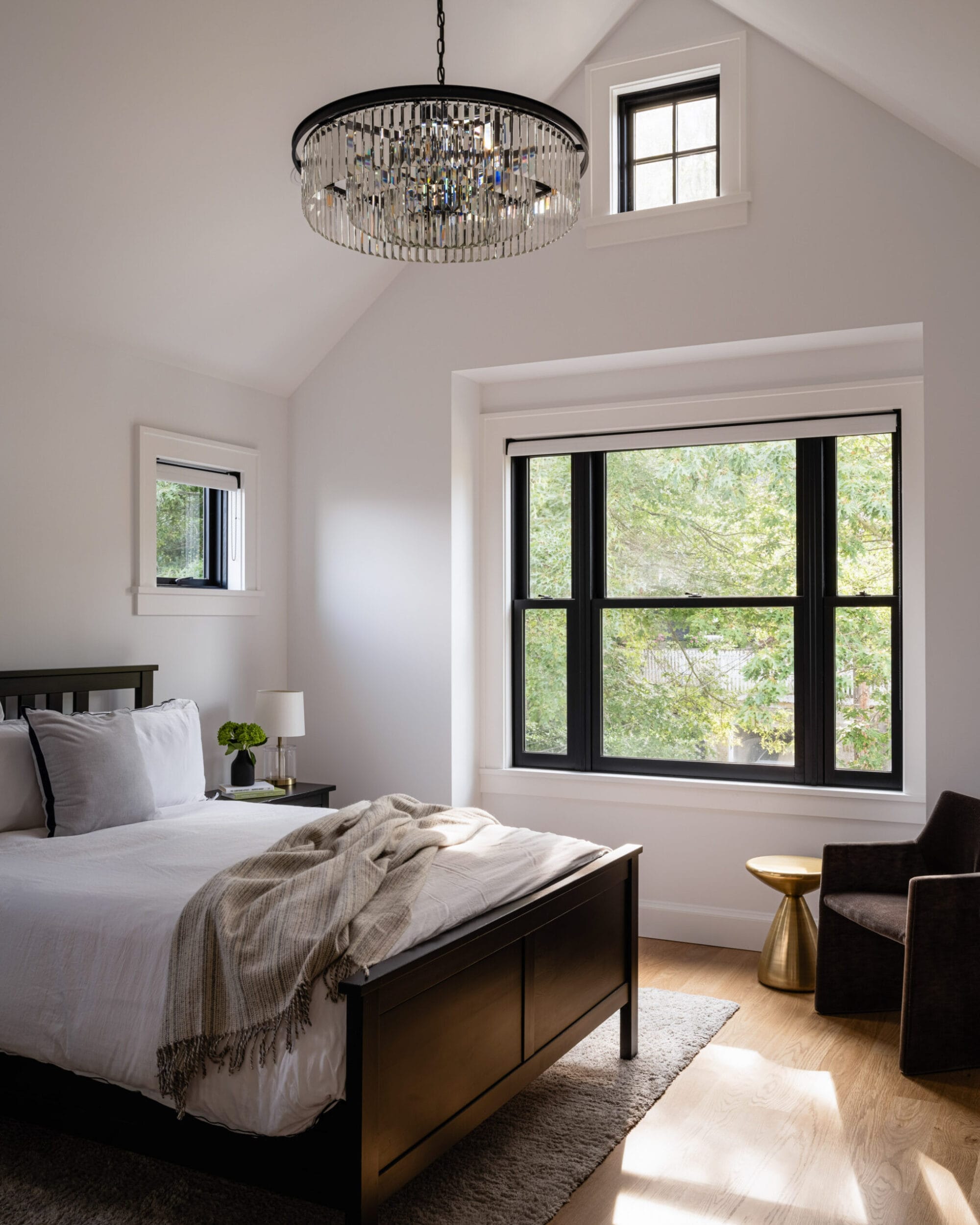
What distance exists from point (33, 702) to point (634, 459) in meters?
2.73

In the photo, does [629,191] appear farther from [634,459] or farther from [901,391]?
[901,391]

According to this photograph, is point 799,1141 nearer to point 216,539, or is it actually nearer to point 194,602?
→ point 194,602

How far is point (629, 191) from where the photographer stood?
15.1 feet

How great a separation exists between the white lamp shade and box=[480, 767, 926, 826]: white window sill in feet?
3.13

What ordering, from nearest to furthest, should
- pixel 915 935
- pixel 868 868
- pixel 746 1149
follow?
pixel 746 1149 → pixel 915 935 → pixel 868 868

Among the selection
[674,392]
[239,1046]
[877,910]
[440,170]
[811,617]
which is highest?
[440,170]

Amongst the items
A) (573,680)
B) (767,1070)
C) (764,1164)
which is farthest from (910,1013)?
(573,680)

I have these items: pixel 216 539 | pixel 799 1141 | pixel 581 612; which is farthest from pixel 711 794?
pixel 216 539

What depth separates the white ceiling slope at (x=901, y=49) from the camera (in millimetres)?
2947

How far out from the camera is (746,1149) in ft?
9.19

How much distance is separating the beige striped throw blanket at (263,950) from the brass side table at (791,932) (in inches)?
75.5

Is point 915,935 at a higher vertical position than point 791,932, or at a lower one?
higher

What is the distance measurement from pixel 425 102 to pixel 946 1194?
2.85 metres

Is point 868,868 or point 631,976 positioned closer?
point 631,976
